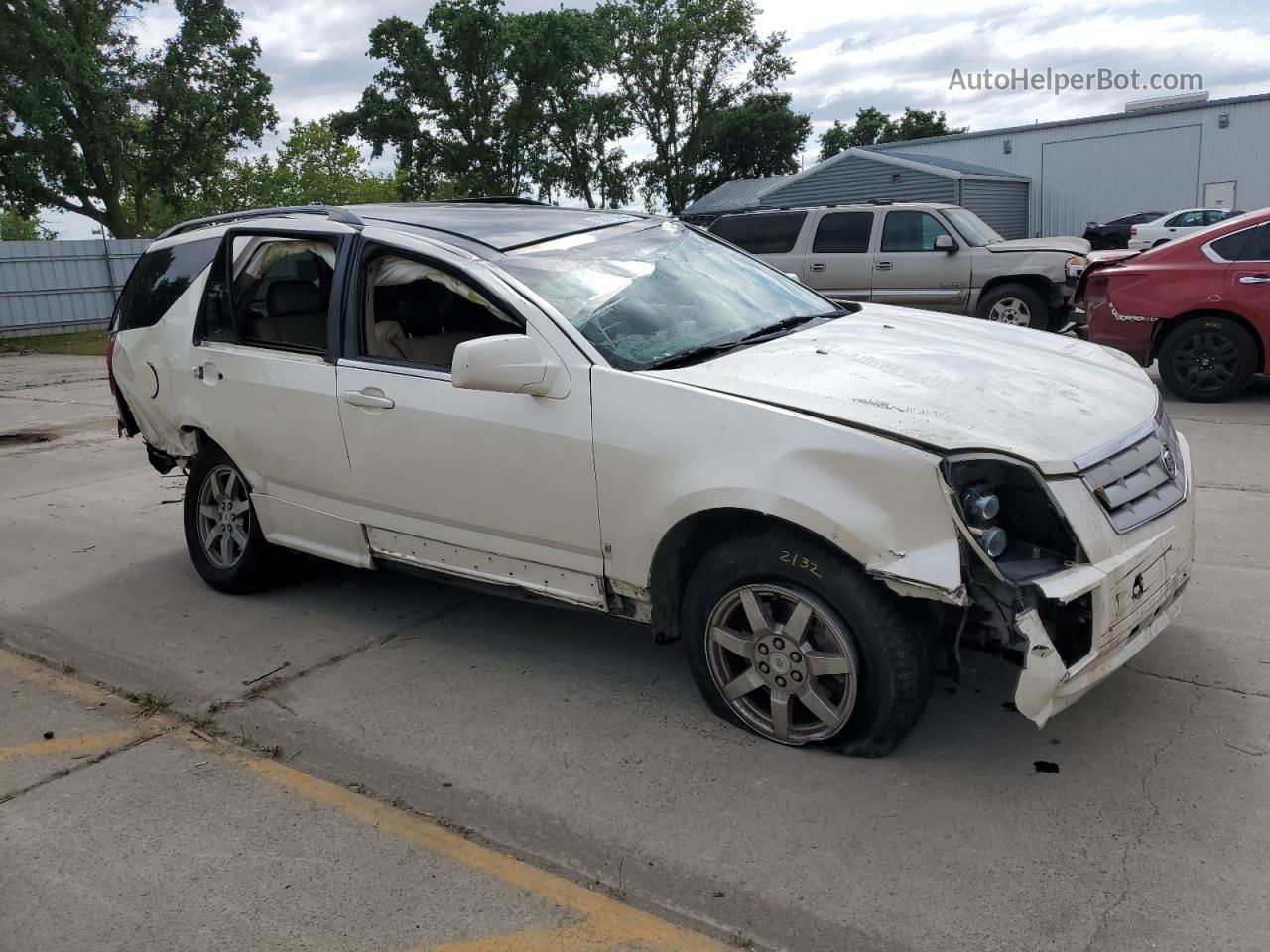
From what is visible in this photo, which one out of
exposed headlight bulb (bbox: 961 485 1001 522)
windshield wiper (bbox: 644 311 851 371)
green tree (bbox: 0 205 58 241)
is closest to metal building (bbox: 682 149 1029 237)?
windshield wiper (bbox: 644 311 851 371)

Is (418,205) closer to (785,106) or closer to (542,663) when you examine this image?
(542,663)

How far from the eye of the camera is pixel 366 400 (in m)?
4.19

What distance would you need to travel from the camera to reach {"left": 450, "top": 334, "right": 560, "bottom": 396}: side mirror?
3.51 meters

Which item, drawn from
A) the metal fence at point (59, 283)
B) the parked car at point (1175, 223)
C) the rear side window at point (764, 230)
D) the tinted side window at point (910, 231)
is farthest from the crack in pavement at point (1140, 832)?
the parked car at point (1175, 223)

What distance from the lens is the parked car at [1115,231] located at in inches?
1109

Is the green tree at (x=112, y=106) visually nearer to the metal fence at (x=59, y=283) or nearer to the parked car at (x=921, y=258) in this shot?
the metal fence at (x=59, y=283)

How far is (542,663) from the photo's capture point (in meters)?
4.28

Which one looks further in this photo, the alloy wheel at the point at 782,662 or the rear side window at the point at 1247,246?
the rear side window at the point at 1247,246

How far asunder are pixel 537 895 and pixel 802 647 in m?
1.09

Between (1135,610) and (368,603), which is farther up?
(1135,610)

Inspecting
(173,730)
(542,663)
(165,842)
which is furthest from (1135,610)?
(173,730)

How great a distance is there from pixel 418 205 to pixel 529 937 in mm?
3487

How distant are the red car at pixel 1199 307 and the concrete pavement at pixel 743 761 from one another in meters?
3.78

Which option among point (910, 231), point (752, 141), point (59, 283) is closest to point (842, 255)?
point (910, 231)
